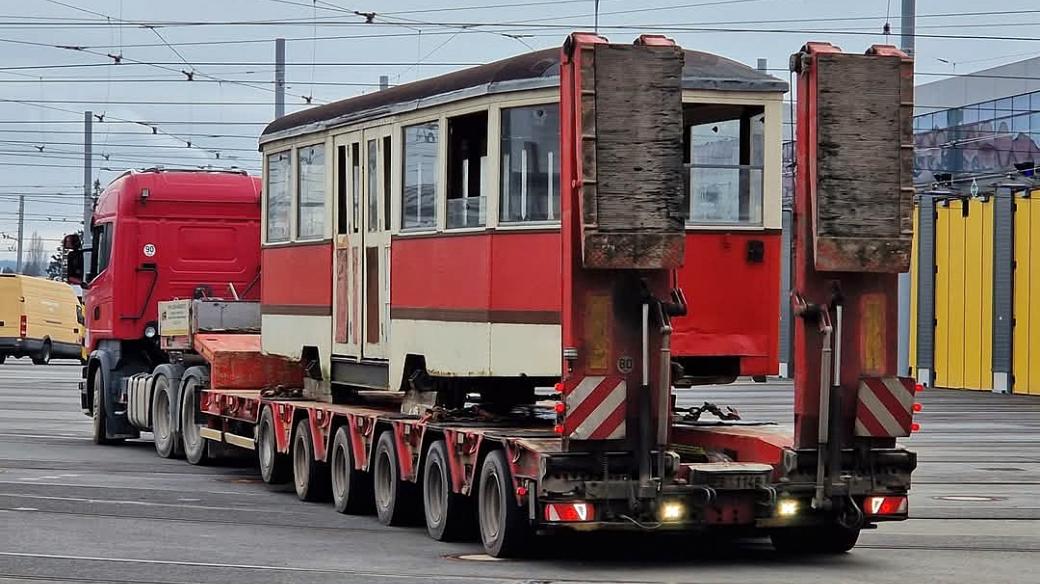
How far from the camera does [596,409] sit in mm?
12703

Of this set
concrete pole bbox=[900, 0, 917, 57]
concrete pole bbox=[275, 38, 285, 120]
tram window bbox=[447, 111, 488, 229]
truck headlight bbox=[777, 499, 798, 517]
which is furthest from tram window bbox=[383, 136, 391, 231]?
concrete pole bbox=[275, 38, 285, 120]

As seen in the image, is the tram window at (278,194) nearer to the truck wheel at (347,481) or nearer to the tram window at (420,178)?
the truck wheel at (347,481)

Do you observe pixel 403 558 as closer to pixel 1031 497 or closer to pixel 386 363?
pixel 386 363

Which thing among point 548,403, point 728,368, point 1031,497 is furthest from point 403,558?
point 1031,497

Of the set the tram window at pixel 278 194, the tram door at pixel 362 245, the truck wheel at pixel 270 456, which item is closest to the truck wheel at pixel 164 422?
the truck wheel at pixel 270 456

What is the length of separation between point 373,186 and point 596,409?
193 inches

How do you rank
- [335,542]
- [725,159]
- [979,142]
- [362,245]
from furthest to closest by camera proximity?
[979,142] → [362,245] → [335,542] → [725,159]

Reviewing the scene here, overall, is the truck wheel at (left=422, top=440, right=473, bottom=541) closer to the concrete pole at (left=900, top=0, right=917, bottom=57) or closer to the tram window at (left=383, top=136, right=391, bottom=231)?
the tram window at (left=383, top=136, right=391, bottom=231)

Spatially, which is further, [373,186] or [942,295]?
[942,295]

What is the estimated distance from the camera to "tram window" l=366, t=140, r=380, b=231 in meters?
16.8

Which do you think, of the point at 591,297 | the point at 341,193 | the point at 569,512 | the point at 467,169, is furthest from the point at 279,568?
the point at 341,193

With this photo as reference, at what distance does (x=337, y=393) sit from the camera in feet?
60.4

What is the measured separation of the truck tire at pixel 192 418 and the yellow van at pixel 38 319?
3448 centimetres

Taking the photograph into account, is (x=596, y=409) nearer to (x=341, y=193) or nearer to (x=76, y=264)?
(x=341, y=193)
